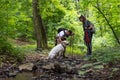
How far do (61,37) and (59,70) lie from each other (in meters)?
4.42

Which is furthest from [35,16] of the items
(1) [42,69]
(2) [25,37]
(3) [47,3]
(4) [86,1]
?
(2) [25,37]

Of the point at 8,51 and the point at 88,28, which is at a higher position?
the point at 88,28

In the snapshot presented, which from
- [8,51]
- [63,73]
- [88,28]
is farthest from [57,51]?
[63,73]

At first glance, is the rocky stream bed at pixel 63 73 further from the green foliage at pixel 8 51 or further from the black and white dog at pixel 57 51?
the black and white dog at pixel 57 51

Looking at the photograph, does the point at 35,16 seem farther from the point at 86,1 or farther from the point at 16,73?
the point at 16,73

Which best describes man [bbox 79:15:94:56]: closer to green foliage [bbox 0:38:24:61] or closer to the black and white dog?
the black and white dog

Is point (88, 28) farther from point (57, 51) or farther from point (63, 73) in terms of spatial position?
point (63, 73)

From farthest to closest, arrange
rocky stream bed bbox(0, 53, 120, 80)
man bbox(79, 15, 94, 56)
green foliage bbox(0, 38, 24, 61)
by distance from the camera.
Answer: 1. man bbox(79, 15, 94, 56)
2. green foliage bbox(0, 38, 24, 61)
3. rocky stream bed bbox(0, 53, 120, 80)

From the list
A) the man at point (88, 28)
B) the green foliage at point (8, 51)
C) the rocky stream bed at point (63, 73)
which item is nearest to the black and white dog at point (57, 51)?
the man at point (88, 28)

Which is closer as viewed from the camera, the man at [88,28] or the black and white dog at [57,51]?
the black and white dog at [57,51]

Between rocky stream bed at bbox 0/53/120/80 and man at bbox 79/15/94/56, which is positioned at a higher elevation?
man at bbox 79/15/94/56

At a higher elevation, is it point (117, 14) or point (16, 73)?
point (117, 14)

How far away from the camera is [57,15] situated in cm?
2338

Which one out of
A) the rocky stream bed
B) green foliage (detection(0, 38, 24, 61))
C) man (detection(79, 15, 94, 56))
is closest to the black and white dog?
man (detection(79, 15, 94, 56))
